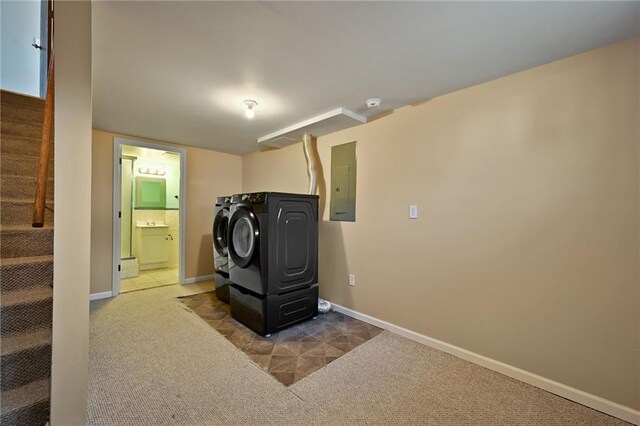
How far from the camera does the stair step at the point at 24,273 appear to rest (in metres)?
1.61

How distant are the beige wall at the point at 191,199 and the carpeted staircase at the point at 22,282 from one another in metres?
0.99

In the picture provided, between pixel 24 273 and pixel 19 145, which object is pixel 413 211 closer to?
pixel 24 273

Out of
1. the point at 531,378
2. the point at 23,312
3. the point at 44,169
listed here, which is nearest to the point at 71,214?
the point at 44,169

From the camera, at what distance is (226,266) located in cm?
324

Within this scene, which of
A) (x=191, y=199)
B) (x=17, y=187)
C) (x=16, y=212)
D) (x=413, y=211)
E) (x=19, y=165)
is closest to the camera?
(x=16, y=212)

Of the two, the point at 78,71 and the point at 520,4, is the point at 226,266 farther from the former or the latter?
the point at 520,4

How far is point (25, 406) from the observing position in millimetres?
1253

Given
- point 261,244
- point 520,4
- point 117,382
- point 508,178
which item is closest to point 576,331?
point 508,178

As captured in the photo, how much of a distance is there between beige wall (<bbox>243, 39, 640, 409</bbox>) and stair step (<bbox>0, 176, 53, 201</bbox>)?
2945 millimetres

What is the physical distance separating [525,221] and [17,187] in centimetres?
383

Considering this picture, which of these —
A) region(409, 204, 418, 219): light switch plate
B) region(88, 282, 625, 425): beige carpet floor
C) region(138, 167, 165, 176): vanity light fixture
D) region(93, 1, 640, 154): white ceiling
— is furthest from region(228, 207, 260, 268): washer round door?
region(138, 167, 165, 176): vanity light fixture

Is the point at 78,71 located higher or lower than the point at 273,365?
higher

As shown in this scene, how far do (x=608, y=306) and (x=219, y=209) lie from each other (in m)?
3.60

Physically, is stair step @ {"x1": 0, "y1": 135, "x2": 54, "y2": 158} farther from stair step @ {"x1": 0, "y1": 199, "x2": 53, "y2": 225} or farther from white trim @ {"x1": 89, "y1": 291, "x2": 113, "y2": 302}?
white trim @ {"x1": 89, "y1": 291, "x2": 113, "y2": 302}
